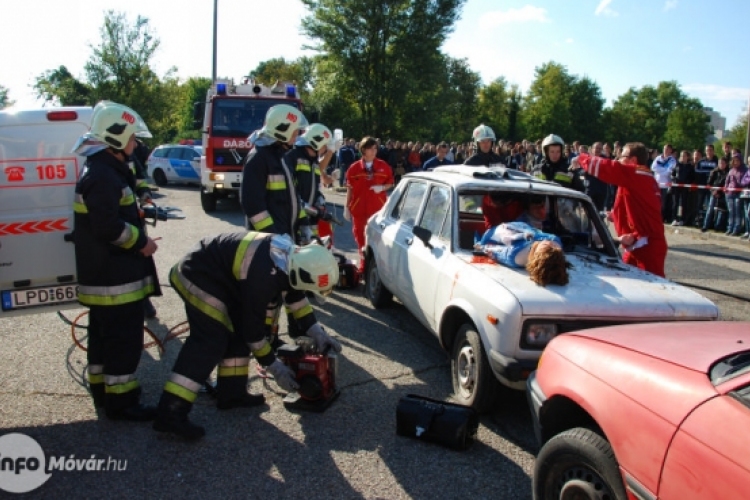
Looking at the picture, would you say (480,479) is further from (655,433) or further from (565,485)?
(655,433)

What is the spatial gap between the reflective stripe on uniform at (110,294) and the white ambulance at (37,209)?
501mm

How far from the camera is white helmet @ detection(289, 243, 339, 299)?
3568 mm

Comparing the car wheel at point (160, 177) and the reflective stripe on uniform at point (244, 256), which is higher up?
the reflective stripe on uniform at point (244, 256)

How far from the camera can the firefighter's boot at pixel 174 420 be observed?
148 inches

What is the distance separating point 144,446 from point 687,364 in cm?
312

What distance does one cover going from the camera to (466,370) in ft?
14.1

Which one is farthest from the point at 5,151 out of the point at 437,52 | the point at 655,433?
the point at 437,52

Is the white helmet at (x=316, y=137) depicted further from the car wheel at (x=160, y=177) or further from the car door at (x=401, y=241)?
the car wheel at (x=160, y=177)

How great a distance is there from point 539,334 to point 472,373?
645 mm

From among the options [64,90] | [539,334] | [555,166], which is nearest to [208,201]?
[555,166]

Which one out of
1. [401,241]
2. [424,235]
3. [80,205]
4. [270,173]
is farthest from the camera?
[401,241]

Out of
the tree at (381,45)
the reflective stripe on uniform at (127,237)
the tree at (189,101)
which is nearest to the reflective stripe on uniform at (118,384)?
the reflective stripe on uniform at (127,237)

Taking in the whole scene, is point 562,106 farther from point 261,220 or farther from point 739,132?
point 261,220

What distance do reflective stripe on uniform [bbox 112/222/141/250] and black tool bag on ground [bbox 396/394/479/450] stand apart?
2068mm
